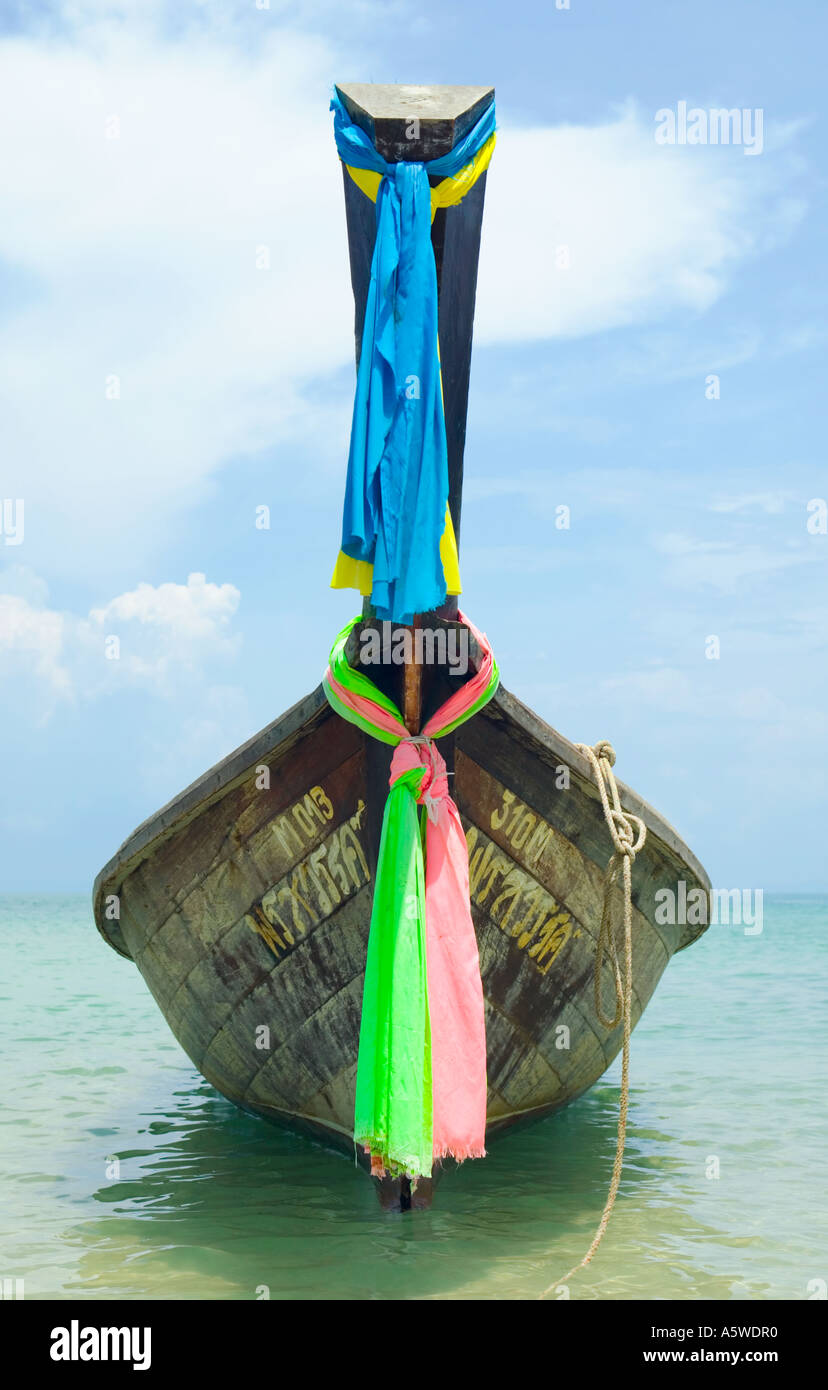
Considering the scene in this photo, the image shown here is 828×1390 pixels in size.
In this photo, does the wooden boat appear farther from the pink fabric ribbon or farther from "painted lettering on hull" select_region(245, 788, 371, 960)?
the pink fabric ribbon

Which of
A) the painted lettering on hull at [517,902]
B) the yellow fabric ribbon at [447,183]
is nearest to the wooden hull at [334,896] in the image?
the painted lettering on hull at [517,902]

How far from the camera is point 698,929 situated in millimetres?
6621

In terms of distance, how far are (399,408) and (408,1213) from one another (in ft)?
10.4

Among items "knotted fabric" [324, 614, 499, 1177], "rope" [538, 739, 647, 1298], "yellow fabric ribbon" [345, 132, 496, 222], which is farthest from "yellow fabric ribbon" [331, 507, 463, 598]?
"rope" [538, 739, 647, 1298]

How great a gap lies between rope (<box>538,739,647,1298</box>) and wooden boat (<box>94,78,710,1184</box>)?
0.40ft

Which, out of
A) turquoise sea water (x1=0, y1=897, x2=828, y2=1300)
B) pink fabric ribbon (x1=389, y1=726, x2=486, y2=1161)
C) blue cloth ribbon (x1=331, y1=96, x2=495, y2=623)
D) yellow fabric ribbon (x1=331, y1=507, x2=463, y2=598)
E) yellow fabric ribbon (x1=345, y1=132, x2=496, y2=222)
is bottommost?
turquoise sea water (x1=0, y1=897, x2=828, y2=1300)

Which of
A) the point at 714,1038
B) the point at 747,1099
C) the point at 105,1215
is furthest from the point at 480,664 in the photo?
the point at 714,1038

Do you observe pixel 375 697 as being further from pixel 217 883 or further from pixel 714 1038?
pixel 714 1038

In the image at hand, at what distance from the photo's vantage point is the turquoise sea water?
170 inches

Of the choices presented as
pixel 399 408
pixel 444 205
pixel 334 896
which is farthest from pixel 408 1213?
pixel 444 205

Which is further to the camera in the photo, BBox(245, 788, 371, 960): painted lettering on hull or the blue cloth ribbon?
BBox(245, 788, 371, 960): painted lettering on hull

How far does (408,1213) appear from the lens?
4.83 meters

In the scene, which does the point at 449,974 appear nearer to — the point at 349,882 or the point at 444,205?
the point at 349,882

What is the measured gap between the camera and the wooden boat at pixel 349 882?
16.0 ft
